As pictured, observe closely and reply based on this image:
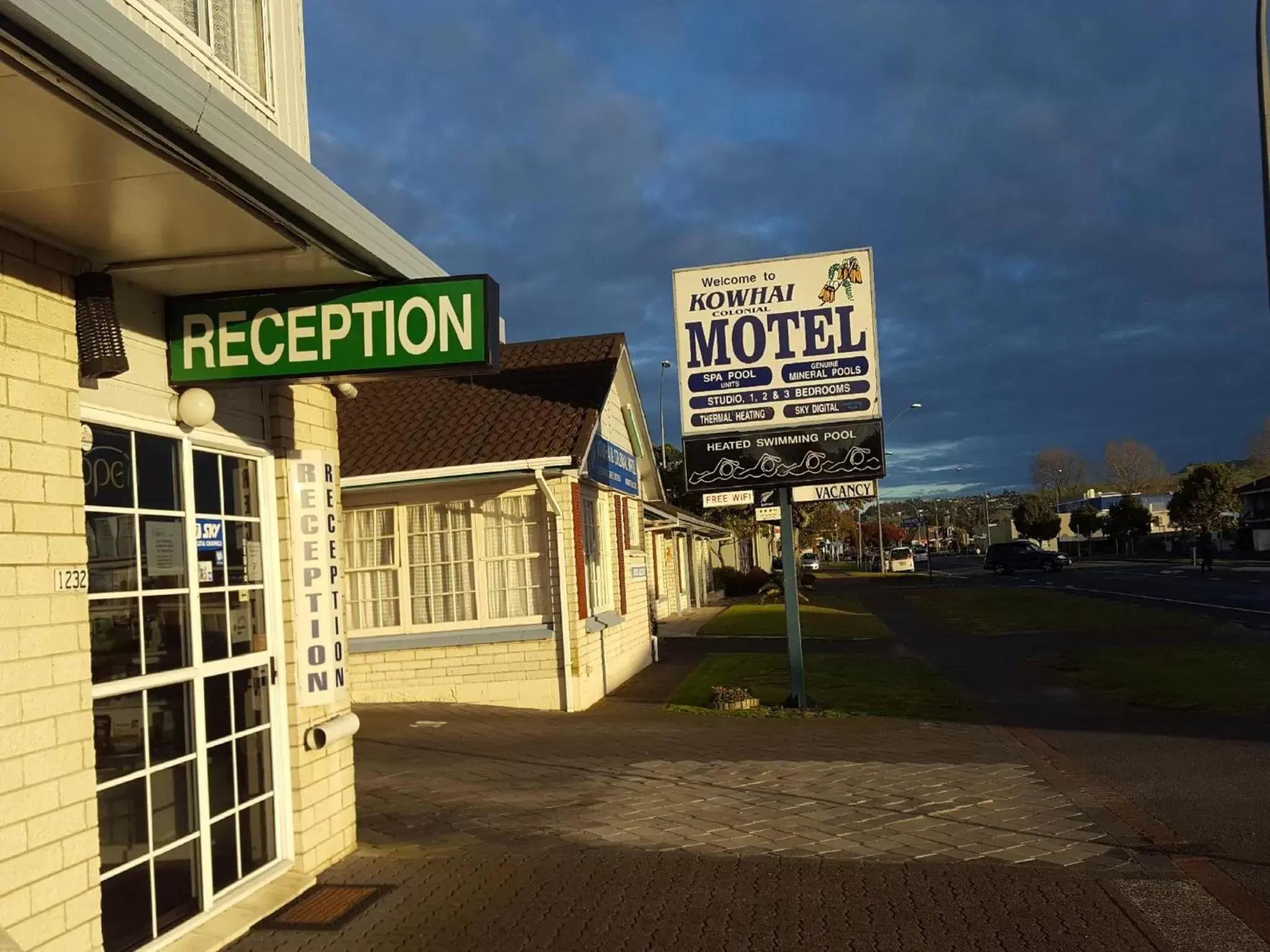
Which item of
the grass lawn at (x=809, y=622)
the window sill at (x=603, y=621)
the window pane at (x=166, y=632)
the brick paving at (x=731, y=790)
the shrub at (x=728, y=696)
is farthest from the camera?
the grass lawn at (x=809, y=622)

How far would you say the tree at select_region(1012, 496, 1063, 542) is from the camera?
99875 millimetres

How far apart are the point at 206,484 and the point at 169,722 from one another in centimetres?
127

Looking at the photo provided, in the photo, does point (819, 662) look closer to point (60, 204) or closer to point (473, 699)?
point (473, 699)

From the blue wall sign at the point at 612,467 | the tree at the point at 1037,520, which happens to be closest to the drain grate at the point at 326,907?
the blue wall sign at the point at 612,467

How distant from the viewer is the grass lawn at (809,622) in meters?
25.1

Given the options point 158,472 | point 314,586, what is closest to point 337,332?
point 158,472

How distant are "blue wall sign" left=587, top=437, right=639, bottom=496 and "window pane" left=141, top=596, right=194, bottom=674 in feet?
28.6

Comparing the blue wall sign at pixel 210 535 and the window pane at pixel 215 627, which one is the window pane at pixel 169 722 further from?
the blue wall sign at pixel 210 535

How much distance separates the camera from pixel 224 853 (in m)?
6.21

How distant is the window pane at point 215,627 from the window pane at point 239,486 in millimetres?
503

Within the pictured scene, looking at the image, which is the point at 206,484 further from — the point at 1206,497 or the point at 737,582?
the point at 1206,497

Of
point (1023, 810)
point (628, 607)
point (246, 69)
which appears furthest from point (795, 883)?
point (628, 607)

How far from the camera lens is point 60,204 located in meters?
4.55

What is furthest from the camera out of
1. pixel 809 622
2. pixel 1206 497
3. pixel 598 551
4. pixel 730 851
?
pixel 1206 497
